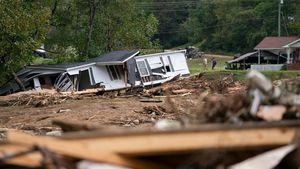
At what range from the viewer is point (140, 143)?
356 cm

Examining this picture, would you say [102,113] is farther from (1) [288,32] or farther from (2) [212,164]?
(1) [288,32]

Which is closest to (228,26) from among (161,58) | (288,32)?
(288,32)

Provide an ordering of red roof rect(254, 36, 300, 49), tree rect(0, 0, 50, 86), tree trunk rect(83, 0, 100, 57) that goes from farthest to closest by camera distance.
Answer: red roof rect(254, 36, 300, 49), tree trunk rect(83, 0, 100, 57), tree rect(0, 0, 50, 86)

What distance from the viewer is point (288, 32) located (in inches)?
2970

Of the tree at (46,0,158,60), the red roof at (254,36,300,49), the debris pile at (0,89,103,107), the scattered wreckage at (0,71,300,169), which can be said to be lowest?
the red roof at (254,36,300,49)

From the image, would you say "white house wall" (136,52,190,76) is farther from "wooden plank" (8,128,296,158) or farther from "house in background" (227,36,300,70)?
"wooden plank" (8,128,296,158)

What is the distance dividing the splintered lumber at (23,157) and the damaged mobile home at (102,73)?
31211 millimetres

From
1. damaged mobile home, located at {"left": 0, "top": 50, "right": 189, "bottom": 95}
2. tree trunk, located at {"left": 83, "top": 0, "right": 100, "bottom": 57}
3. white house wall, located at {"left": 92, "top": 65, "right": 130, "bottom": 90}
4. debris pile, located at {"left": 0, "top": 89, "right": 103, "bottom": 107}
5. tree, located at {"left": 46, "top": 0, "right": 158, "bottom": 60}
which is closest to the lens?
debris pile, located at {"left": 0, "top": 89, "right": 103, "bottom": 107}

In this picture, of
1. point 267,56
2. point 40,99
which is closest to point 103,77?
point 40,99

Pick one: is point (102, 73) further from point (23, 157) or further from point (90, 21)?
point (23, 157)

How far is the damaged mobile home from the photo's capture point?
35875mm

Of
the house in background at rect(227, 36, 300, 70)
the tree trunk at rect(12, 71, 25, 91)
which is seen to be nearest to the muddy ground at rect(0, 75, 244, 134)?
the tree trunk at rect(12, 71, 25, 91)

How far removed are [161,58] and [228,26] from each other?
4727cm

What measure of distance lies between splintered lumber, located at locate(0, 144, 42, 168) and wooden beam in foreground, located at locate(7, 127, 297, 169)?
0.06 m
